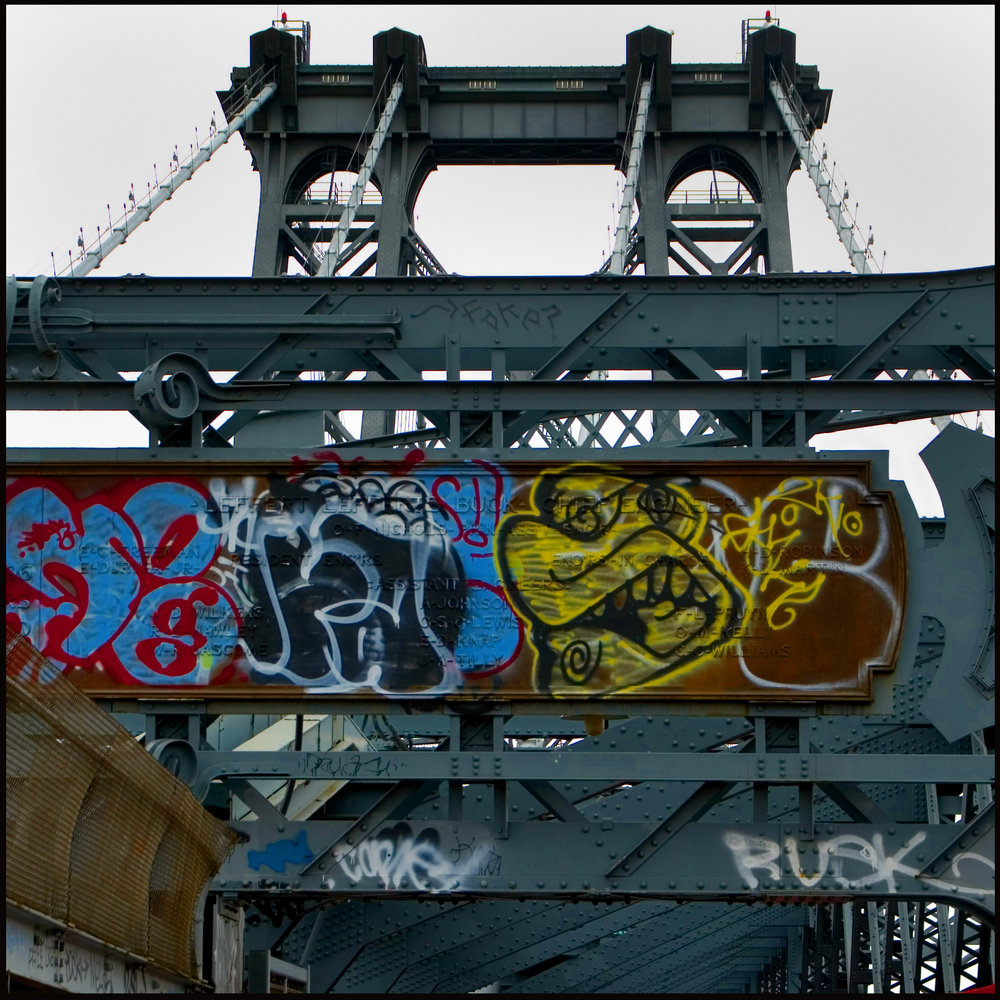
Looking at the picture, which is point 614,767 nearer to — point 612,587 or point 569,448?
point 612,587

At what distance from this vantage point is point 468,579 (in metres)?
16.8

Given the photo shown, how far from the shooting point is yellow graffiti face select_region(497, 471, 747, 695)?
54.5ft

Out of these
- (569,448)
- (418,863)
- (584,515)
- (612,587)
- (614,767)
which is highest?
(569,448)

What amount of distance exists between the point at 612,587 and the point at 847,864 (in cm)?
329

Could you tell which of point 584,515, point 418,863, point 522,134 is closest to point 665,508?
point 584,515

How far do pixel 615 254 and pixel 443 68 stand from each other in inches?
232

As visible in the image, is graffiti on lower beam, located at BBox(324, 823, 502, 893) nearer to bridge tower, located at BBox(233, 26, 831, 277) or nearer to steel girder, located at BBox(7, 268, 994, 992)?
steel girder, located at BBox(7, 268, 994, 992)

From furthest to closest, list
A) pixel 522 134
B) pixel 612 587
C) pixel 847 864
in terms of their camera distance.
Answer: pixel 522 134 < pixel 612 587 < pixel 847 864

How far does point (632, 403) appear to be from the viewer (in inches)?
671

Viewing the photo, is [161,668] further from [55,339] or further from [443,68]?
[443,68]

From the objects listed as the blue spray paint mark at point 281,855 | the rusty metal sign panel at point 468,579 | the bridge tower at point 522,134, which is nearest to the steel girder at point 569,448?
the blue spray paint mark at point 281,855

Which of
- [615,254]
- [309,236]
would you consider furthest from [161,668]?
[309,236]

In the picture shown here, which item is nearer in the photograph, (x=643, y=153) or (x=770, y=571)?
(x=770, y=571)

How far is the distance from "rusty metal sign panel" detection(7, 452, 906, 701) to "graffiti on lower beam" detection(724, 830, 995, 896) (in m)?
1.42
